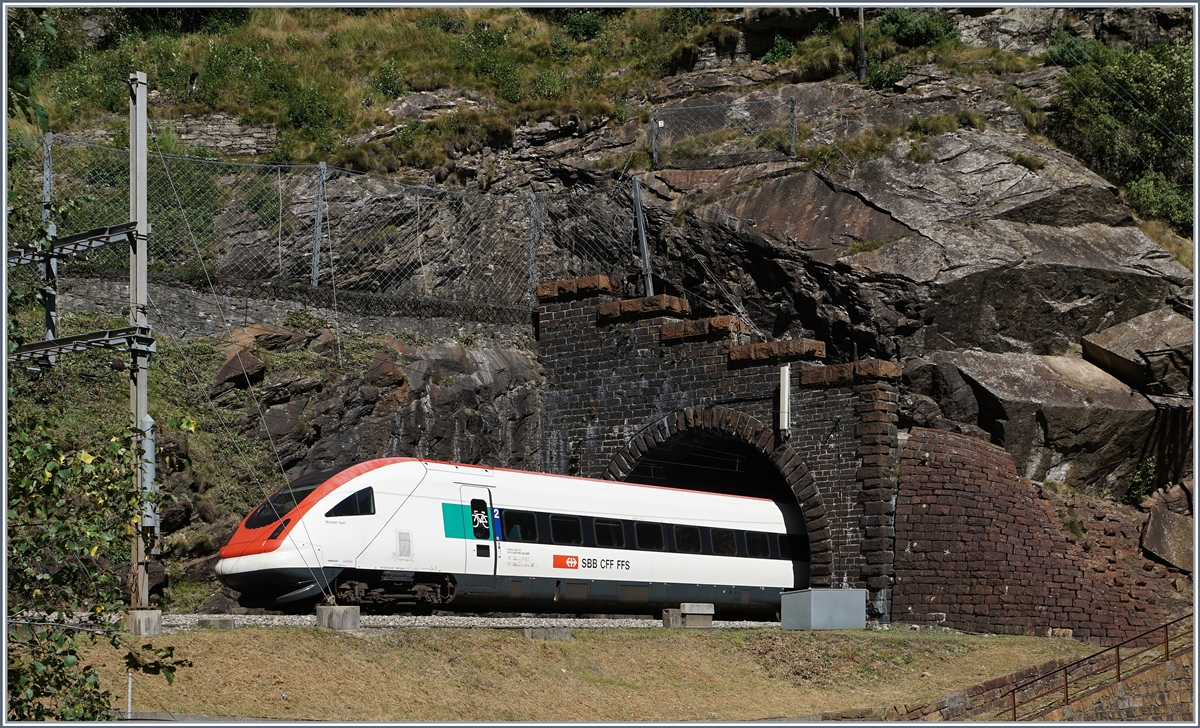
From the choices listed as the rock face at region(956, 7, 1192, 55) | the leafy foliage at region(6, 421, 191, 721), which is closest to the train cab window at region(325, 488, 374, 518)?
the leafy foliage at region(6, 421, 191, 721)

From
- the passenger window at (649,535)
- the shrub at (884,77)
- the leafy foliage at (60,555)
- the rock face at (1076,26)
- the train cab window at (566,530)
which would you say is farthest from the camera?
the rock face at (1076,26)

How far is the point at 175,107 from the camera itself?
37.5 metres

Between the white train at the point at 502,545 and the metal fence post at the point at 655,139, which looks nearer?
the white train at the point at 502,545

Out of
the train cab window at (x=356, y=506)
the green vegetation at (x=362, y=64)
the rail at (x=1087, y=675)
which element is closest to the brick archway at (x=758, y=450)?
the rail at (x=1087, y=675)

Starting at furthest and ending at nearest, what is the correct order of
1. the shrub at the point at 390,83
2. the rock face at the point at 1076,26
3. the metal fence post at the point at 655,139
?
1. the shrub at the point at 390,83
2. the rock face at the point at 1076,26
3. the metal fence post at the point at 655,139

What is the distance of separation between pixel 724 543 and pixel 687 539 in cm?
104

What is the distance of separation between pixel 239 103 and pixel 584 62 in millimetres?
10501

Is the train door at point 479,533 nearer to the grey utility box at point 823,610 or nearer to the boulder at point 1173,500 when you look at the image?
the grey utility box at point 823,610

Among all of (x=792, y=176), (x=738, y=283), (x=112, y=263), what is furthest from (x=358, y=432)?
(x=792, y=176)

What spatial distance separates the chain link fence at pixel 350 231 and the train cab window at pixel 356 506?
965 cm

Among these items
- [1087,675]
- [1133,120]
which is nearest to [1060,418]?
[1087,675]

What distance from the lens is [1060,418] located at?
27.7 meters

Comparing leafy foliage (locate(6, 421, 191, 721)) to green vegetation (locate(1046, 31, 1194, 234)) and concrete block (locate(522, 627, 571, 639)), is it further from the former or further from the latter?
green vegetation (locate(1046, 31, 1194, 234))

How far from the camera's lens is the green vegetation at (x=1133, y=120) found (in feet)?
113
